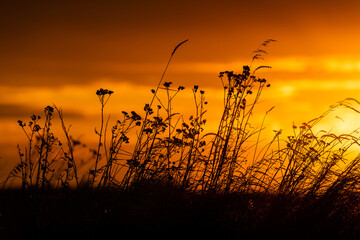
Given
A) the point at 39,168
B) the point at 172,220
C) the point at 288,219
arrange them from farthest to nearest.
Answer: the point at 39,168 < the point at 288,219 < the point at 172,220

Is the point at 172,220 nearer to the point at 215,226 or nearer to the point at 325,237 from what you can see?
the point at 215,226

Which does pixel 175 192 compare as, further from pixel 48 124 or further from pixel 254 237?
pixel 48 124

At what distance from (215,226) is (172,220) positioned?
0.33 meters

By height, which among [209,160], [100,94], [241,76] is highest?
[241,76]

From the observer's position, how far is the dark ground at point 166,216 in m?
4.33

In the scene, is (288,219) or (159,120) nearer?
(288,219)

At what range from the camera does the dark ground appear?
4.33 meters

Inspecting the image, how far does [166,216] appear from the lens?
4.36 metres

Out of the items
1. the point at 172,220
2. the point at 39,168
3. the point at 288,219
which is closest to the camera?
the point at 172,220

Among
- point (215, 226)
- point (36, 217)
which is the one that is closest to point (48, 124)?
point (36, 217)

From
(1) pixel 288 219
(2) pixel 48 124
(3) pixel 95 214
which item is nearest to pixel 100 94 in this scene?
(2) pixel 48 124

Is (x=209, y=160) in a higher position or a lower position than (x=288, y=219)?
higher

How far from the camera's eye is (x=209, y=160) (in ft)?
17.2

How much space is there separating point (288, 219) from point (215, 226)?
26.4 inches
